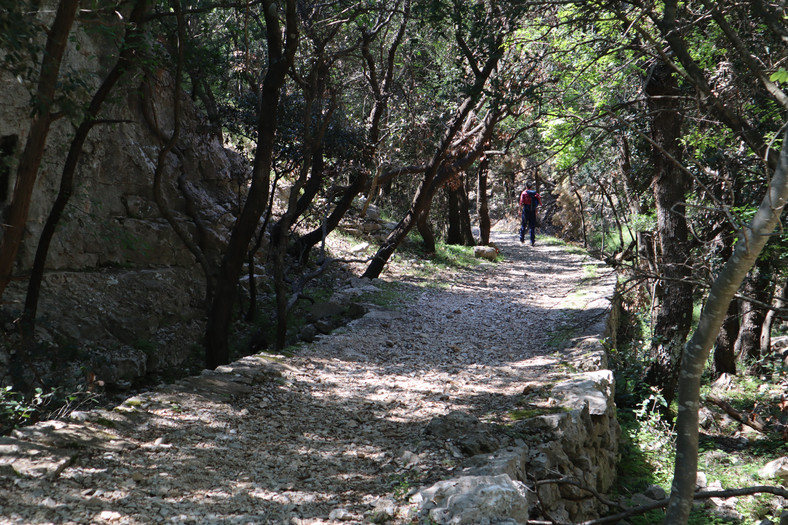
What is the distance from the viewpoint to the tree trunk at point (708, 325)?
2.68 metres

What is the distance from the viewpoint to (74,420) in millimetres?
3904

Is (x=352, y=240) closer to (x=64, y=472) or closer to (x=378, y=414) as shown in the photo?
(x=378, y=414)

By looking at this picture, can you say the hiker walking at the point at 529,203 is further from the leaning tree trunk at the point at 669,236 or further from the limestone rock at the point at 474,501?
the limestone rock at the point at 474,501

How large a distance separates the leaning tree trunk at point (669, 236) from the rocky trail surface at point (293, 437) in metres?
1.30

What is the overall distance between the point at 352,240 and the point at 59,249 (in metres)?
7.54

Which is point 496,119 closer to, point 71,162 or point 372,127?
point 372,127

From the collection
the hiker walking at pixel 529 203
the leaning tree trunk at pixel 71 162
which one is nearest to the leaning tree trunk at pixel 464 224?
the hiker walking at pixel 529 203

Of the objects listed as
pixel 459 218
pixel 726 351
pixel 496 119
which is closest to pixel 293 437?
pixel 726 351

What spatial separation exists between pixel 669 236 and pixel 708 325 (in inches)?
178

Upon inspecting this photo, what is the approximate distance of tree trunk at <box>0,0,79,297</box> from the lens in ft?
14.7

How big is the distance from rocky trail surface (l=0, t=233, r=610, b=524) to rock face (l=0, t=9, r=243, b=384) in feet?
8.89

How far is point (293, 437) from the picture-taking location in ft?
15.1

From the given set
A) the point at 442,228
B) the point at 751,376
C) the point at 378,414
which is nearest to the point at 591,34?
the point at 751,376

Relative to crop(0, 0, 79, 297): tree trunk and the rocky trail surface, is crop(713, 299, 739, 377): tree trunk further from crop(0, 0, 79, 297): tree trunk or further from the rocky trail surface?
crop(0, 0, 79, 297): tree trunk
